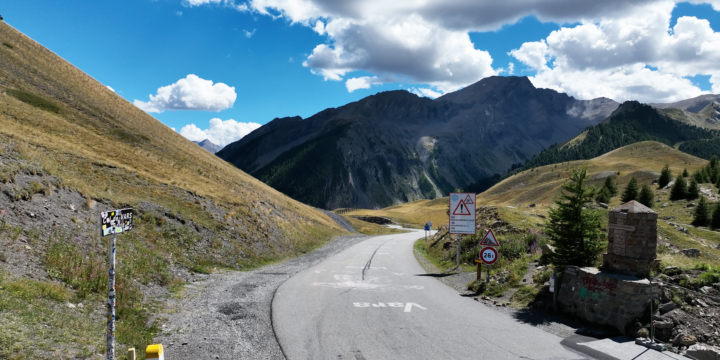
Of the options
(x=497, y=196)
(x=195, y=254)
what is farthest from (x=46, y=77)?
(x=497, y=196)

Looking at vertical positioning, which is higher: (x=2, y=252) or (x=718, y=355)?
(x=2, y=252)

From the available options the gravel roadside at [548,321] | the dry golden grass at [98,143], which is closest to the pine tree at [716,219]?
the gravel roadside at [548,321]

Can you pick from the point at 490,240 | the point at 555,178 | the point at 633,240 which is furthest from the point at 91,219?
the point at 555,178

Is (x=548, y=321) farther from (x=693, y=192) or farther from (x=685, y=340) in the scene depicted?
(x=693, y=192)

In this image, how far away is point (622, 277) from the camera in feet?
35.1

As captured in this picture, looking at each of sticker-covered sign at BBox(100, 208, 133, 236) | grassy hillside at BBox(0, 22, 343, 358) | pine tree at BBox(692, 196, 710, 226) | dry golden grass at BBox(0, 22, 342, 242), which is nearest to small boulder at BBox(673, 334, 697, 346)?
sticker-covered sign at BBox(100, 208, 133, 236)

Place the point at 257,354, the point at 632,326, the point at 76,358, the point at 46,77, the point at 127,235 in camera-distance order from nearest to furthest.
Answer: the point at 76,358 < the point at 257,354 < the point at 632,326 < the point at 127,235 < the point at 46,77

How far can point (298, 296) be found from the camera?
48.2ft

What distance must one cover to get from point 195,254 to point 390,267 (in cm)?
1113

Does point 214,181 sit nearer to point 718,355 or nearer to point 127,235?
point 127,235

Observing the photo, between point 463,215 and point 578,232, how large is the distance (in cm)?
943

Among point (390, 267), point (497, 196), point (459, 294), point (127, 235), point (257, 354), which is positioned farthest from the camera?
point (497, 196)

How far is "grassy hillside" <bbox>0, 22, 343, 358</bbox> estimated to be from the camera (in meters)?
8.80

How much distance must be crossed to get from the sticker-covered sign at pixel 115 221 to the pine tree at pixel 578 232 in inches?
511
